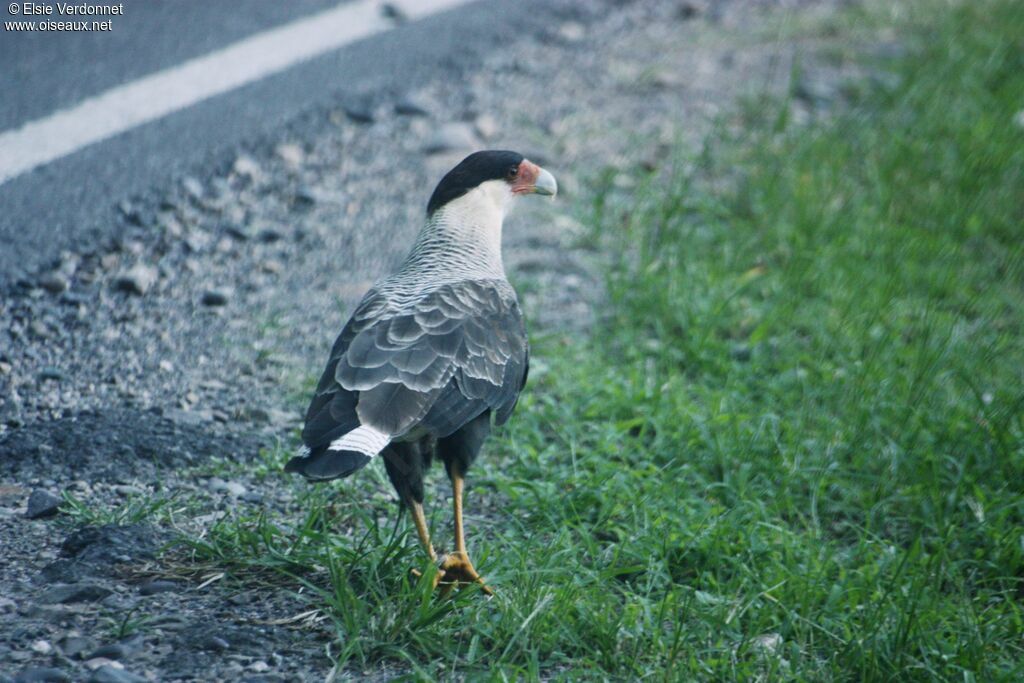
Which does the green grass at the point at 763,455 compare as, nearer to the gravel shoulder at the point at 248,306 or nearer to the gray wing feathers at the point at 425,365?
the gravel shoulder at the point at 248,306

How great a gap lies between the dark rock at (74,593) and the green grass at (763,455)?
30 cm

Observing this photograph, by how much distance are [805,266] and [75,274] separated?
2.93 m

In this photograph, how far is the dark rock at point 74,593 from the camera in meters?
2.86

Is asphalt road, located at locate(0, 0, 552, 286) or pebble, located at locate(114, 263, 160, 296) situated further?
asphalt road, located at locate(0, 0, 552, 286)

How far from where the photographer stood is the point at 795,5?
24.3 ft

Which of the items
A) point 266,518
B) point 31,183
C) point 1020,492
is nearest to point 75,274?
point 31,183

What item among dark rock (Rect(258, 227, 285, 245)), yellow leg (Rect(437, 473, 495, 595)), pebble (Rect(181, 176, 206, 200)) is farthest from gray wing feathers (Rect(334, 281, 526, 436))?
pebble (Rect(181, 176, 206, 200))

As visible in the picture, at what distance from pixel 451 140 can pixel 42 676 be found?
3412 mm

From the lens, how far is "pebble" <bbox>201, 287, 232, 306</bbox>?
437cm

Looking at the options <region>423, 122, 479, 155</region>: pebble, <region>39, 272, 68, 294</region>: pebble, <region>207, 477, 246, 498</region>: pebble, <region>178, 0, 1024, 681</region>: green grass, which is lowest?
<region>178, 0, 1024, 681</region>: green grass

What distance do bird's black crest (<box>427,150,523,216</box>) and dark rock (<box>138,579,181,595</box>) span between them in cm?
151

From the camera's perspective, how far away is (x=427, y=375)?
3.11 metres

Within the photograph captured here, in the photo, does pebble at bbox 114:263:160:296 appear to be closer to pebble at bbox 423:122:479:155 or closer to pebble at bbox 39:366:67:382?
pebble at bbox 39:366:67:382

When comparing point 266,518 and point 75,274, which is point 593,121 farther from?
point 266,518
